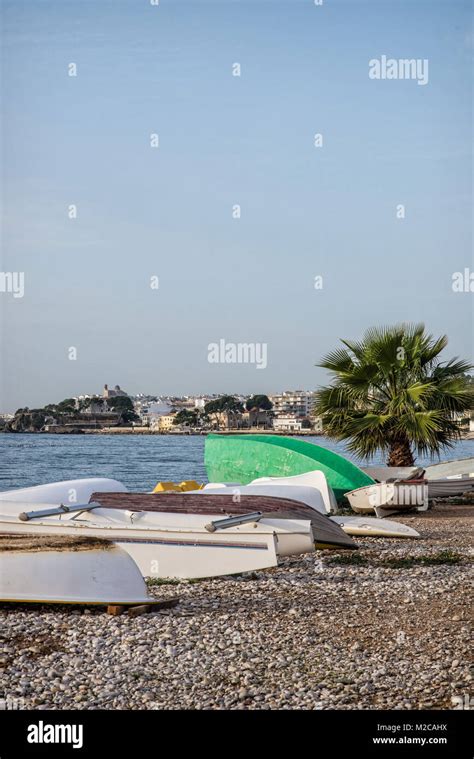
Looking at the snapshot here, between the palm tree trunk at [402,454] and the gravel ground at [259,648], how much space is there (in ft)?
33.4

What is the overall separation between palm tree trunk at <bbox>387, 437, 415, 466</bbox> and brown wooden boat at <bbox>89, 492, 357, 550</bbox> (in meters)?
8.81

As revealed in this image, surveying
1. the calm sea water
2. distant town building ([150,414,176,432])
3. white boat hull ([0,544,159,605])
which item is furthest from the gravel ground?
distant town building ([150,414,176,432])

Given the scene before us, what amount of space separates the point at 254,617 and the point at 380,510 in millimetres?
9920

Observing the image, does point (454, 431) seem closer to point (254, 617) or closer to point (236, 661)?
point (254, 617)

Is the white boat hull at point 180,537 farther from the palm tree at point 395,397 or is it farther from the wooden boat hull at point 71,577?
the palm tree at point 395,397

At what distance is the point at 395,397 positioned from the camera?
70.2ft

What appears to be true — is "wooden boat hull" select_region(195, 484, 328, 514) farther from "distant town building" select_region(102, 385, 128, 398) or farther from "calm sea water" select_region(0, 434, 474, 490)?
"distant town building" select_region(102, 385, 128, 398)

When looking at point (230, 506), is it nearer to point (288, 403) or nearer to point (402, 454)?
point (402, 454)

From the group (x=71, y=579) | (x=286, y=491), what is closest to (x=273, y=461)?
(x=286, y=491)

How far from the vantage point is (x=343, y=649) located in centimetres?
764

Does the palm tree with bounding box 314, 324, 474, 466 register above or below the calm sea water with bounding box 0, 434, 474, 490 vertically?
above

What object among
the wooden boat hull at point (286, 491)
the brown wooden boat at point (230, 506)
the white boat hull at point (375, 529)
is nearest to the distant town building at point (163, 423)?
the white boat hull at point (375, 529)

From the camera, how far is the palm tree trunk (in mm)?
21219
